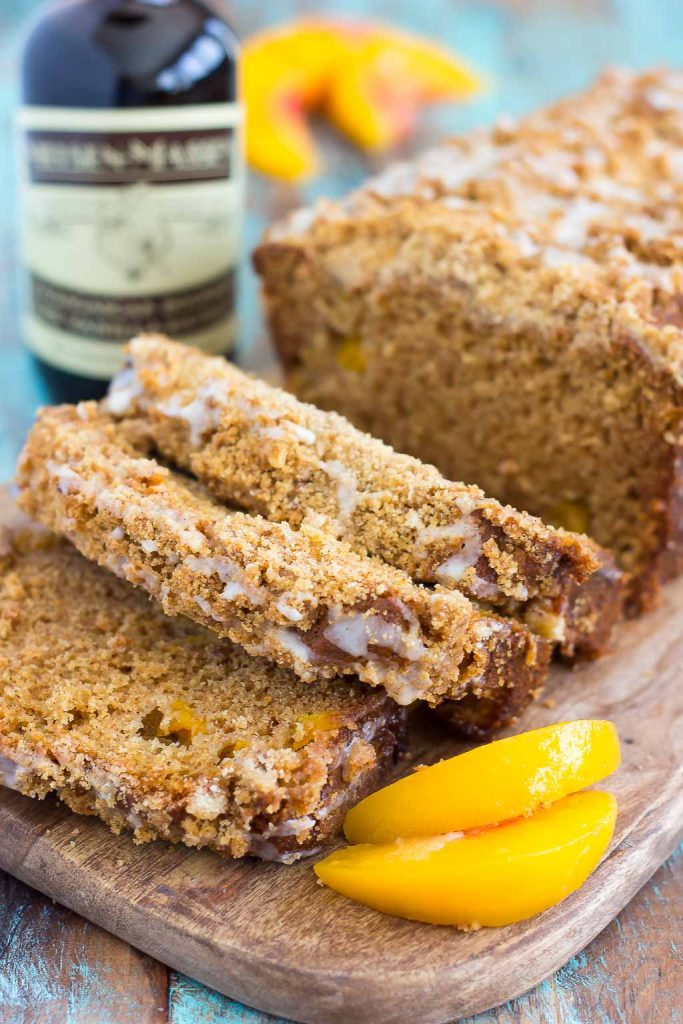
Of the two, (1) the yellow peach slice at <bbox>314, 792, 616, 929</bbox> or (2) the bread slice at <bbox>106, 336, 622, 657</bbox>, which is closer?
(1) the yellow peach slice at <bbox>314, 792, 616, 929</bbox>

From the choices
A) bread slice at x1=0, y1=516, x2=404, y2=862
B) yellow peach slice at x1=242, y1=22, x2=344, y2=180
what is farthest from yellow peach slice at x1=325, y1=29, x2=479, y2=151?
bread slice at x1=0, y1=516, x2=404, y2=862

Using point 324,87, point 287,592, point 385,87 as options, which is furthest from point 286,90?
point 287,592

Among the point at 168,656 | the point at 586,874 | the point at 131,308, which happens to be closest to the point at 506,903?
the point at 586,874

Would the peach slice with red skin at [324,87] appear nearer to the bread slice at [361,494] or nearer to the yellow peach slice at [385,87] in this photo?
the yellow peach slice at [385,87]

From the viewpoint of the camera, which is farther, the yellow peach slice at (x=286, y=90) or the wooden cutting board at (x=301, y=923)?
the yellow peach slice at (x=286, y=90)

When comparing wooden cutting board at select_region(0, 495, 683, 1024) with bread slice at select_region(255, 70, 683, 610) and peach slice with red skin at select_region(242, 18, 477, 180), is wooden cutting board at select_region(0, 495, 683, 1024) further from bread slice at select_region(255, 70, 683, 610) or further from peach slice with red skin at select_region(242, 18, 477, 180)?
peach slice with red skin at select_region(242, 18, 477, 180)

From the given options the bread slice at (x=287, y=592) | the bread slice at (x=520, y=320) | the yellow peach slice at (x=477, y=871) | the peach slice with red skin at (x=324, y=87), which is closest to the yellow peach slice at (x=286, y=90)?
the peach slice with red skin at (x=324, y=87)
